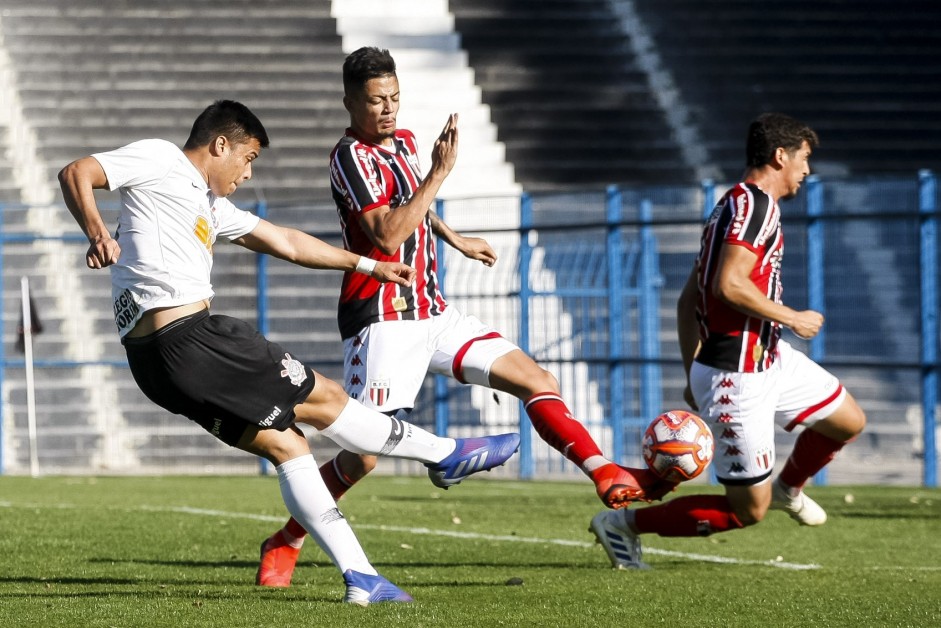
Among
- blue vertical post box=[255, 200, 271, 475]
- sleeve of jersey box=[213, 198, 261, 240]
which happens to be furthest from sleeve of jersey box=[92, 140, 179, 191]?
blue vertical post box=[255, 200, 271, 475]

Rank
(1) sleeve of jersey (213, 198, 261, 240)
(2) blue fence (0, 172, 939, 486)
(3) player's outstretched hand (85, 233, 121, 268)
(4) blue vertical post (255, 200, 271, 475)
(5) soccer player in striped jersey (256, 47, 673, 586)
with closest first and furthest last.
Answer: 1. (3) player's outstretched hand (85, 233, 121, 268)
2. (1) sleeve of jersey (213, 198, 261, 240)
3. (5) soccer player in striped jersey (256, 47, 673, 586)
4. (2) blue fence (0, 172, 939, 486)
5. (4) blue vertical post (255, 200, 271, 475)

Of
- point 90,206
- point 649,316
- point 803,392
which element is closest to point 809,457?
point 803,392

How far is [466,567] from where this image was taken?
704 centimetres

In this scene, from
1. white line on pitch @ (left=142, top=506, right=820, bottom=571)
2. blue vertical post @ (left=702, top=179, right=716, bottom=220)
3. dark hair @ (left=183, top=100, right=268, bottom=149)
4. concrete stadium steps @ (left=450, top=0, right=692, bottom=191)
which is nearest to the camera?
dark hair @ (left=183, top=100, right=268, bottom=149)

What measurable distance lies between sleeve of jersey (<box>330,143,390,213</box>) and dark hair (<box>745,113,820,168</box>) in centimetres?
156

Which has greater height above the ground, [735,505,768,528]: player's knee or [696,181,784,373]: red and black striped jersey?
[696,181,784,373]: red and black striped jersey

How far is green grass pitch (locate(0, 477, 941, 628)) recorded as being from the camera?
5.34m

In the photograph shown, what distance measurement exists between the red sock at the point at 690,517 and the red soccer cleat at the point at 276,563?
152 centimetres

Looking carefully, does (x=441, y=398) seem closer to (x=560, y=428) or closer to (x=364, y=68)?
(x=364, y=68)

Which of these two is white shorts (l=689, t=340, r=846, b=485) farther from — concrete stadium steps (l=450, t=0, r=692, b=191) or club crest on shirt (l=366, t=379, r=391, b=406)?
concrete stadium steps (l=450, t=0, r=692, b=191)

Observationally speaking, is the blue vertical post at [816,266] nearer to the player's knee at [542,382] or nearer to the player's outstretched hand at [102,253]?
the player's knee at [542,382]

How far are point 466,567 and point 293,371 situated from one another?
1.95m

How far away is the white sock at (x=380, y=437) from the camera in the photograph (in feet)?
18.6

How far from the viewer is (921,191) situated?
13141 mm
